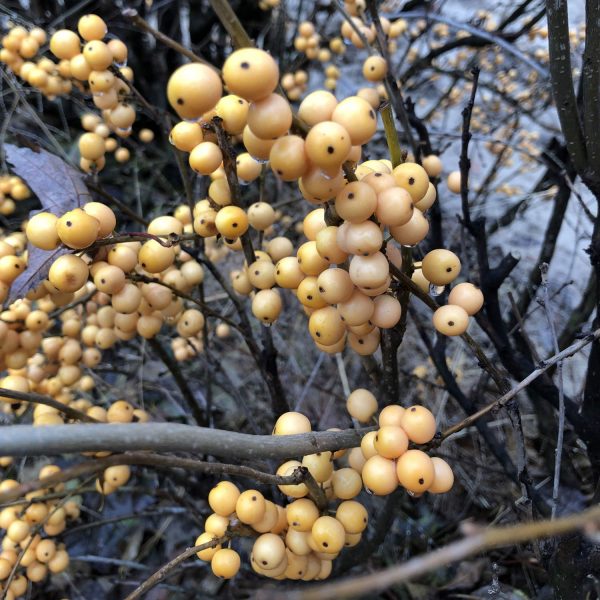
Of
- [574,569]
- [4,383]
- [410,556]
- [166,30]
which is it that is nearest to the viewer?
[574,569]

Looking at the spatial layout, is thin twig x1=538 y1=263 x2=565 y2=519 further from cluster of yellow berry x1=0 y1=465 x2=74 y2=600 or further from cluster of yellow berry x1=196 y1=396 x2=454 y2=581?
cluster of yellow berry x1=0 y1=465 x2=74 y2=600

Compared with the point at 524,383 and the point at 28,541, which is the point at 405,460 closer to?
the point at 524,383

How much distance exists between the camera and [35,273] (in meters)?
1.02

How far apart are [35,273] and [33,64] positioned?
4.64 feet

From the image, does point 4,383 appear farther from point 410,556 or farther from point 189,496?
point 410,556

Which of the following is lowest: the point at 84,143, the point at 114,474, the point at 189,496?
the point at 189,496

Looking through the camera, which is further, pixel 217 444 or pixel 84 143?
pixel 84 143

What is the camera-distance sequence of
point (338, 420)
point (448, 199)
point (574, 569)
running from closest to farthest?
point (574, 569) → point (338, 420) → point (448, 199)

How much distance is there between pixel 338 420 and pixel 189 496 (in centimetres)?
68

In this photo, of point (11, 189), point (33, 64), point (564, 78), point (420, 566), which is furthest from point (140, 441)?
point (11, 189)

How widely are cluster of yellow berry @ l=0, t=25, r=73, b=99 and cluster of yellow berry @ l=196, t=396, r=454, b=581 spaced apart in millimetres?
1674

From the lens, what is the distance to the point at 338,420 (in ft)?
7.25

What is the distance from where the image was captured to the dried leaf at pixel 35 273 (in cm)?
101

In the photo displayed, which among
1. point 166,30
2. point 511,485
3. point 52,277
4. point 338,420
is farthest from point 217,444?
point 166,30
